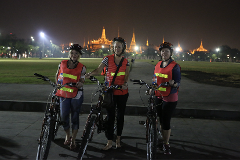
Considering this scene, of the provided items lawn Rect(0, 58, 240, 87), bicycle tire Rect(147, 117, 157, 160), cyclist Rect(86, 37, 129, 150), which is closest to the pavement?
bicycle tire Rect(147, 117, 157, 160)

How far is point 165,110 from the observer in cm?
502

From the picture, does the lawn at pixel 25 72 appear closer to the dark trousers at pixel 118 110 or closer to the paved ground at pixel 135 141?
the paved ground at pixel 135 141

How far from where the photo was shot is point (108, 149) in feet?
16.7

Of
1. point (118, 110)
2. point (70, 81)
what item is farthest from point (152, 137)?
point (70, 81)

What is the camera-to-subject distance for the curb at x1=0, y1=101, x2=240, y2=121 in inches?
314

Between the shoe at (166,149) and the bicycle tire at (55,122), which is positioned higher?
the bicycle tire at (55,122)

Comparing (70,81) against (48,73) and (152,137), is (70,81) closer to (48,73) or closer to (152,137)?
(152,137)

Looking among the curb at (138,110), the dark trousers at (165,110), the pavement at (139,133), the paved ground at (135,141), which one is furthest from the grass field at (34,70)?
the dark trousers at (165,110)

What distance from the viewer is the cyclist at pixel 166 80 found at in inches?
193

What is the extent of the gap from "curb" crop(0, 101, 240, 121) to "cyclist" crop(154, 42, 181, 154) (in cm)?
321

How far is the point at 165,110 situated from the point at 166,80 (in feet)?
1.78

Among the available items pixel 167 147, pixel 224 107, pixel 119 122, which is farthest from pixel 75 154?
pixel 224 107

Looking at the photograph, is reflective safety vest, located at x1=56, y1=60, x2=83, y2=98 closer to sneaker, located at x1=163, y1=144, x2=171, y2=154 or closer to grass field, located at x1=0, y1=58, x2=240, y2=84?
sneaker, located at x1=163, y1=144, x2=171, y2=154

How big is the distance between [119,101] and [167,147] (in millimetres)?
1198
